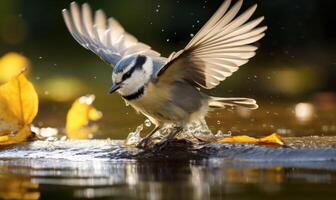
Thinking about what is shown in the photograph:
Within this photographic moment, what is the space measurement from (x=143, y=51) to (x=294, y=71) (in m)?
5.45

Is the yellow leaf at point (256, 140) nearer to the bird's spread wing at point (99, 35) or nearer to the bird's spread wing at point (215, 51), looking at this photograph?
the bird's spread wing at point (215, 51)

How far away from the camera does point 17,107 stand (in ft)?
21.1

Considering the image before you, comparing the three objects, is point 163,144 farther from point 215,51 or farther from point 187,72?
point 215,51

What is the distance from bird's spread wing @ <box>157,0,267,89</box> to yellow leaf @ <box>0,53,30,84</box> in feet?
15.0

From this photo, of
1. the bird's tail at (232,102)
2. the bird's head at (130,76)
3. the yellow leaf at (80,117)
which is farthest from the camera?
the yellow leaf at (80,117)

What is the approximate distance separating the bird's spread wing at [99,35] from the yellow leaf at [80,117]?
516mm

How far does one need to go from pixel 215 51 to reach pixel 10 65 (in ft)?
18.0

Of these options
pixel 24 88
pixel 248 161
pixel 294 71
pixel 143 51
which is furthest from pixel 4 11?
pixel 248 161

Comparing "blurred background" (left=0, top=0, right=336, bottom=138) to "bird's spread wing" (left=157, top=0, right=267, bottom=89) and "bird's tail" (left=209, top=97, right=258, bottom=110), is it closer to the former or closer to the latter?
"bird's tail" (left=209, top=97, right=258, bottom=110)

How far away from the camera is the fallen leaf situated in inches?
251

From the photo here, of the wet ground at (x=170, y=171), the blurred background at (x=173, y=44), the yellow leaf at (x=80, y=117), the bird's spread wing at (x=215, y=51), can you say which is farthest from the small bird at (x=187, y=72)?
the blurred background at (x=173, y=44)

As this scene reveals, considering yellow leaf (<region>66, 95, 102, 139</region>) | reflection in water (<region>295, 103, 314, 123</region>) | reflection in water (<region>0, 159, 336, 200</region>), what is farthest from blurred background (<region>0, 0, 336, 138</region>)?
reflection in water (<region>0, 159, 336, 200</region>)

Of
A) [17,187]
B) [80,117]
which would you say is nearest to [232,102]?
[80,117]

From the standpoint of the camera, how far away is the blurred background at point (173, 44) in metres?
11.1
